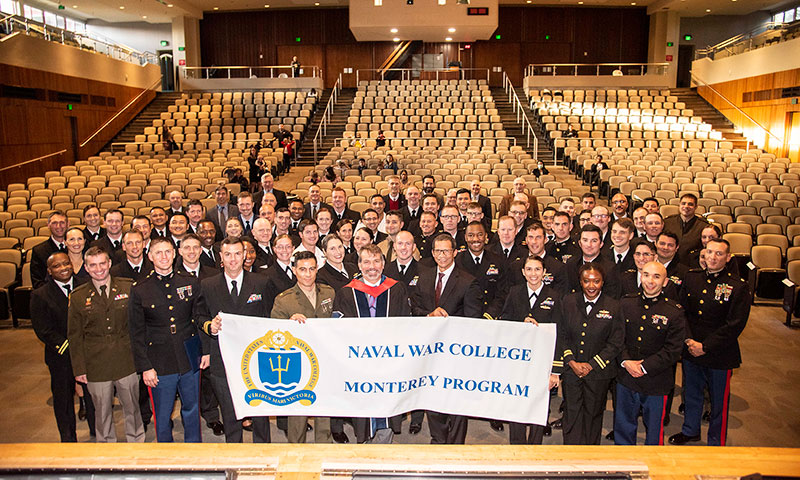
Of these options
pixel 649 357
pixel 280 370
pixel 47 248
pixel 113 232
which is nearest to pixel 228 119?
pixel 113 232

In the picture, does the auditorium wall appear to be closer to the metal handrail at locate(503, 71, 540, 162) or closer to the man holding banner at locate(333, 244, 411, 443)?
the metal handrail at locate(503, 71, 540, 162)

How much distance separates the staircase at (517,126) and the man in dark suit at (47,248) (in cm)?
1380

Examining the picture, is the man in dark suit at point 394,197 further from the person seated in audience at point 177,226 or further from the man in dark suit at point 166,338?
the man in dark suit at point 166,338

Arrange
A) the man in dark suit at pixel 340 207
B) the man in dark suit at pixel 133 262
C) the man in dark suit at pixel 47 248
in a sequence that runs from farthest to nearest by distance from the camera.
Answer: the man in dark suit at pixel 340 207, the man in dark suit at pixel 47 248, the man in dark suit at pixel 133 262

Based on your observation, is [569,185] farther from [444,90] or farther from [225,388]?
[225,388]

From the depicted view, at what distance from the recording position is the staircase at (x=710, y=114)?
18.8m

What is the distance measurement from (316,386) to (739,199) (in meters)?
11.2

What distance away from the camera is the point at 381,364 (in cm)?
361

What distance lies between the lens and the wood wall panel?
1717 cm

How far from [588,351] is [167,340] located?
3.20 metres

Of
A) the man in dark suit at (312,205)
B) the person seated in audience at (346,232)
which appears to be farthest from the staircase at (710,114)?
the person seated in audience at (346,232)

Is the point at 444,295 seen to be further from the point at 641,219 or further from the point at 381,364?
the point at 641,219

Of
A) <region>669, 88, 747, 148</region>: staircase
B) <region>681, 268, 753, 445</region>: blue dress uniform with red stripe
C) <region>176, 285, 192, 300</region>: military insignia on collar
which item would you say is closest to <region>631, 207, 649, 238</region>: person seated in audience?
<region>681, 268, 753, 445</region>: blue dress uniform with red stripe

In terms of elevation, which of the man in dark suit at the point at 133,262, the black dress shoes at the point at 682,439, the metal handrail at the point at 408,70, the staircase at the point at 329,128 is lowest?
the black dress shoes at the point at 682,439
